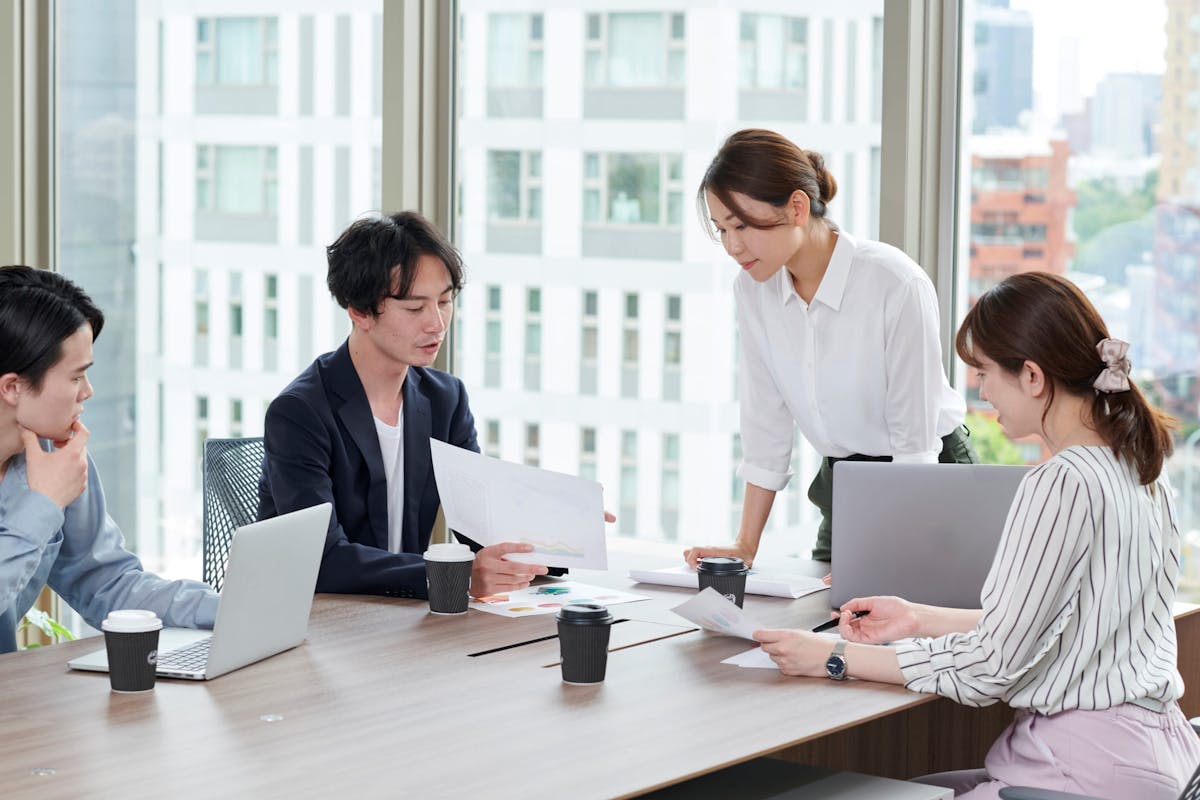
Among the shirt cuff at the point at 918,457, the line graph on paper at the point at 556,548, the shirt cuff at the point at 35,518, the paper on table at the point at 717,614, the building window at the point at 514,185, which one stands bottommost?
the paper on table at the point at 717,614

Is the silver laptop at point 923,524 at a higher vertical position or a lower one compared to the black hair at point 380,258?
lower

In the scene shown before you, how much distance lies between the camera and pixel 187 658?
2.04 m

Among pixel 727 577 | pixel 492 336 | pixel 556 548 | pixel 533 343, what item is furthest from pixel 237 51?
pixel 727 577

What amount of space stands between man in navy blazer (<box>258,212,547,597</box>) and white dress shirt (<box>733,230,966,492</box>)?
24.9 inches

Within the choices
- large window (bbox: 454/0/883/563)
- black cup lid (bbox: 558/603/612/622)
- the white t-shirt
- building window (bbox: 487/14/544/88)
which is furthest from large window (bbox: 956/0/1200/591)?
black cup lid (bbox: 558/603/612/622)

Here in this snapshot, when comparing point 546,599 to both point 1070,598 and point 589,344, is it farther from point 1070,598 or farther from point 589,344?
point 589,344

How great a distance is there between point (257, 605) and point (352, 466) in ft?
2.24

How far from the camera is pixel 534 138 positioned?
387cm

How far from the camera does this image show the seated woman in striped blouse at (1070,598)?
190cm

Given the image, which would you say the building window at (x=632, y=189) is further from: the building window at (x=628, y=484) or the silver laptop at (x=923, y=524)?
the silver laptop at (x=923, y=524)

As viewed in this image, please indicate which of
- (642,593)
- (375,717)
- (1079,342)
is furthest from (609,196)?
(375,717)

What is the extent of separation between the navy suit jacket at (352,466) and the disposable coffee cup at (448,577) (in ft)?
0.31

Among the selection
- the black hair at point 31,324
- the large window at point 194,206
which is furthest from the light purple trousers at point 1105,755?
the large window at point 194,206

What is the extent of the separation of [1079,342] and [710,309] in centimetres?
174
